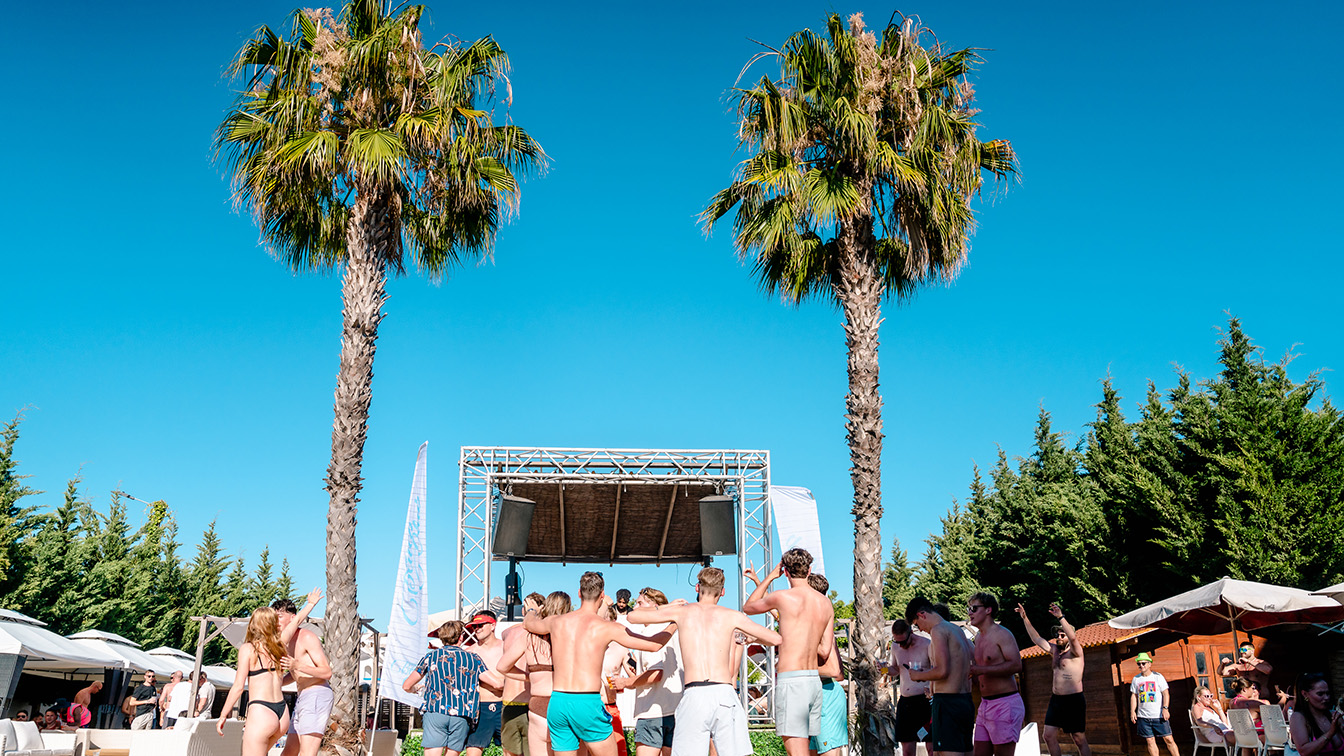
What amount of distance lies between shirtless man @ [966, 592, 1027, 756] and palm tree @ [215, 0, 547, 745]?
5.69 metres

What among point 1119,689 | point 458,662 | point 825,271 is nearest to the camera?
point 458,662

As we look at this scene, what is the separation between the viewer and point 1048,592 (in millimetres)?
21766

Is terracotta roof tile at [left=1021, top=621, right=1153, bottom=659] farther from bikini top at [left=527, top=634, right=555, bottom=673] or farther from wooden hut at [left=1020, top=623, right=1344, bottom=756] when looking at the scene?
bikini top at [left=527, top=634, right=555, bottom=673]

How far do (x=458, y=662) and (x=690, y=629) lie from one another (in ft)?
8.53

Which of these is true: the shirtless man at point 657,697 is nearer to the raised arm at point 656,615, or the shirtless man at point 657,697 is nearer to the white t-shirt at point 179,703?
the raised arm at point 656,615

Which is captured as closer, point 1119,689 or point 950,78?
point 950,78

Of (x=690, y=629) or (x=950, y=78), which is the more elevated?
(x=950, y=78)

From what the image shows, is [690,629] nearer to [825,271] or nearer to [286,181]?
[825,271]

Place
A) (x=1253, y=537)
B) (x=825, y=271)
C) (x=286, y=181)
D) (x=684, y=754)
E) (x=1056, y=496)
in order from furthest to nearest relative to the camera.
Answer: (x=1056, y=496), (x=1253, y=537), (x=825, y=271), (x=286, y=181), (x=684, y=754)

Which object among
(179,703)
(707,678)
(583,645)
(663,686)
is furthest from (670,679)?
(179,703)

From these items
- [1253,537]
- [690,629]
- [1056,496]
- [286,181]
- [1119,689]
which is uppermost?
[286,181]

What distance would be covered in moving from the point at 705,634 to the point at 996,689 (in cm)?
266

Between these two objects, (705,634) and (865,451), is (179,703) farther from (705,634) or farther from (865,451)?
(705,634)

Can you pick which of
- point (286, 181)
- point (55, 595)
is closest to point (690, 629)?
point (286, 181)
